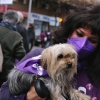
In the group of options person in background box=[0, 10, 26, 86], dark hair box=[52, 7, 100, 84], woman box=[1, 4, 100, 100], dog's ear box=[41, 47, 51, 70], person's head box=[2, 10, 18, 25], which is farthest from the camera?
person's head box=[2, 10, 18, 25]

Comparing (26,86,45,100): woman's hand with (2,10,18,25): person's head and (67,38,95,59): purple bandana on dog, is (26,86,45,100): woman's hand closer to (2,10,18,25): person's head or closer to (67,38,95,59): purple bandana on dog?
(67,38,95,59): purple bandana on dog

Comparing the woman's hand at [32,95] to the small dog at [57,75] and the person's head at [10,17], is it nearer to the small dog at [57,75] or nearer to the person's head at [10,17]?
the small dog at [57,75]

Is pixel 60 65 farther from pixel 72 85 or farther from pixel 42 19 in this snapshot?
pixel 42 19

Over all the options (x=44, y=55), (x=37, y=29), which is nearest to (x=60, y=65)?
(x=44, y=55)

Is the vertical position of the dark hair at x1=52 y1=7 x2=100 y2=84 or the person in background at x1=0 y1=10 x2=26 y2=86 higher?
the dark hair at x1=52 y1=7 x2=100 y2=84

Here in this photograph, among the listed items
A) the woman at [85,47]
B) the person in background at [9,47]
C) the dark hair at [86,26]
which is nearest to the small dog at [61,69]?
the woman at [85,47]

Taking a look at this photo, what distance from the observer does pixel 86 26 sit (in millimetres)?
2838

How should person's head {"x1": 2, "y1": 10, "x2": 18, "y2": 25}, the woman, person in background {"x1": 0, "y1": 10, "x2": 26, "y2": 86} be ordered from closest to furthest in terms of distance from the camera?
1. the woman
2. person in background {"x1": 0, "y1": 10, "x2": 26, "y2": 86}
3. person's head {"x1": 2, "y1": 10, "x2": 18, "y2": 25}

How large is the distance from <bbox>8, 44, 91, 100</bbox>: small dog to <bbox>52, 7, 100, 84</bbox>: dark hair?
24 cm

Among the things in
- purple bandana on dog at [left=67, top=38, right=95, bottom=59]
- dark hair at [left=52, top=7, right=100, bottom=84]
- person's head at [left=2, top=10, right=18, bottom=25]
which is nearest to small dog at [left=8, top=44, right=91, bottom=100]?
purple bandana on dog at [left=67, top=38, right=95, bottom=59]

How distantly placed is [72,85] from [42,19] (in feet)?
110

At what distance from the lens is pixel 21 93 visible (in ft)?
8.55

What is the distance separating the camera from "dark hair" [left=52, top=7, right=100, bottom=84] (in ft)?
9.14

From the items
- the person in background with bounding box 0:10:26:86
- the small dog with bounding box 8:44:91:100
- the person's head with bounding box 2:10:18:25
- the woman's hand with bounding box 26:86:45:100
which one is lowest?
the person in background with bounding box 0:10:26:86
